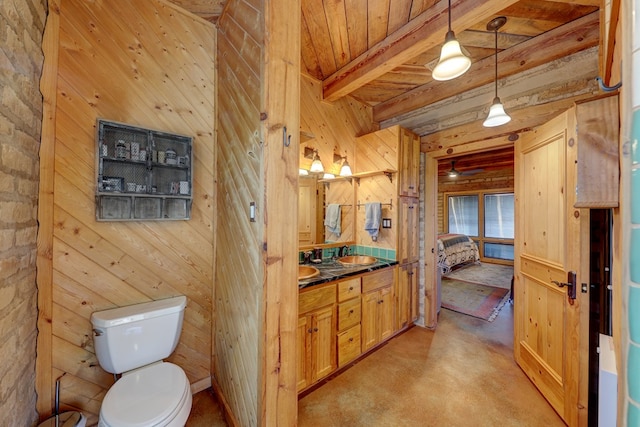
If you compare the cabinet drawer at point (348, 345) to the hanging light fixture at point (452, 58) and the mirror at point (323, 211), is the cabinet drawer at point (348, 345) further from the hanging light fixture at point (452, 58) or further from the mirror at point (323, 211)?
the hanging light fixture at point (452, 58)

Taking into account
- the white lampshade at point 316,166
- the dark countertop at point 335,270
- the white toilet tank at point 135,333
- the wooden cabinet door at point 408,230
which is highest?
the white lampshade at point 316,166

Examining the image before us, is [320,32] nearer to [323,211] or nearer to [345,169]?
[345,169]

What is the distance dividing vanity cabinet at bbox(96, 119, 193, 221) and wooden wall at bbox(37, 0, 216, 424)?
0.23 ft

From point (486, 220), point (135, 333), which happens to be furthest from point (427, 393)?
point (486, 220)

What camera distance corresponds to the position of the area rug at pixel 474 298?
3.55 meters

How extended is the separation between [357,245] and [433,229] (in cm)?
100

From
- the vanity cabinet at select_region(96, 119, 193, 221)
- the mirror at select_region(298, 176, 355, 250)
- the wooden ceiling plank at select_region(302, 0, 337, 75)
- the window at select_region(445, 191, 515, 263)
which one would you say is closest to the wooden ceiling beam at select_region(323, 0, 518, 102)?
the wooden ceiling plank at select_region(302, 0, 337, 75)

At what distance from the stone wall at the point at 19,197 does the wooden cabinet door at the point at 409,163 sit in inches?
113

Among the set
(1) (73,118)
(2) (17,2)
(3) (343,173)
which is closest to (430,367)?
(3) (343,173)

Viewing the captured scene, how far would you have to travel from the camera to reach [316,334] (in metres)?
1.99

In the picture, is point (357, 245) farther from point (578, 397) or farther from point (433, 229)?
point (578, 397)

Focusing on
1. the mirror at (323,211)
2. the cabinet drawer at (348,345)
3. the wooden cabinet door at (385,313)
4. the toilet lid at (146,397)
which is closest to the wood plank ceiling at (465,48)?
the mirror at (323,211)

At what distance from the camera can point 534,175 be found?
2.11 meters

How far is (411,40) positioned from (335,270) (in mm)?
2103
